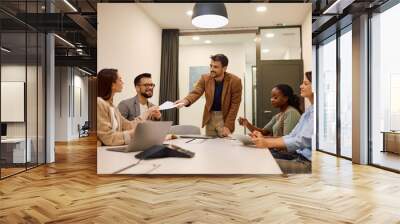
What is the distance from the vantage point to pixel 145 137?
13.1ft

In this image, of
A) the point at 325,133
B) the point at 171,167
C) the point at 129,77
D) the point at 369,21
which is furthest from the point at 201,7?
the point at 325,133

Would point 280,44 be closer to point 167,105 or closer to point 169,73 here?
point 169,73

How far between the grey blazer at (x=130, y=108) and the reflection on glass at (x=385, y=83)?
13.8 ft

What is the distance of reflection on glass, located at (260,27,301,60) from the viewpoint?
415 cm

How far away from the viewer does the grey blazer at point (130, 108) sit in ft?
13.2

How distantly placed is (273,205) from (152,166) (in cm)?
146

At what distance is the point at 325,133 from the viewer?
317 inches

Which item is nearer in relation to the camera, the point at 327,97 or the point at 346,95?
the point at 346,95

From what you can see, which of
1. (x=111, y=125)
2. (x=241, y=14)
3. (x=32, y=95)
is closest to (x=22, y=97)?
(x=32, y=95)

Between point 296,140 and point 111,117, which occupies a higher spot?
point 111,117

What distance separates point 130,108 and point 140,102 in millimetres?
137

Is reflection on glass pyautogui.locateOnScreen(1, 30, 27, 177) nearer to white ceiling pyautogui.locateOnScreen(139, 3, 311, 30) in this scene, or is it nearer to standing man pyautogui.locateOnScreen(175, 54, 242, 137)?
white ceiling pyautogui.locateOnScreen(139, 3, 311, 30)

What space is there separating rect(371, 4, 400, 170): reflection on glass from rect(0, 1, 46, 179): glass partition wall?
230 inches

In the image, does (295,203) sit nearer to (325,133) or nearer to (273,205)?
(273,205)
